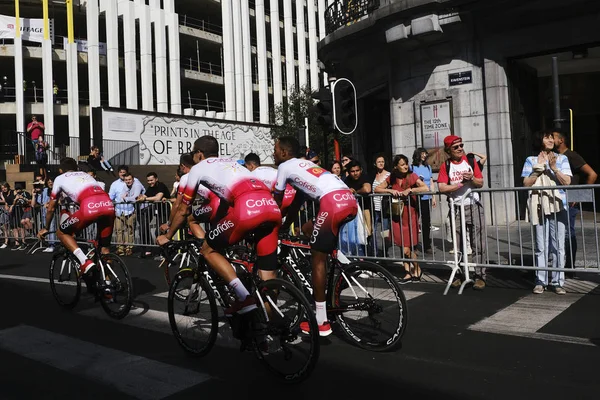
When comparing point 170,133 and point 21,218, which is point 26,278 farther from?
point 170,133

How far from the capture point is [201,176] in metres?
4.68

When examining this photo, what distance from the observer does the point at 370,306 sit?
4.68 metres

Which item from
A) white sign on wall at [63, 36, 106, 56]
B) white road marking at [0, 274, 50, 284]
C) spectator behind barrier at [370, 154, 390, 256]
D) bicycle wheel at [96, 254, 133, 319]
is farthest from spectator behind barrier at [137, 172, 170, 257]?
white sign on wall at [63, 36, 106, 56]

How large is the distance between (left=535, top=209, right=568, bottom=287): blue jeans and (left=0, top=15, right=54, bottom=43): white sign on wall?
3133cm

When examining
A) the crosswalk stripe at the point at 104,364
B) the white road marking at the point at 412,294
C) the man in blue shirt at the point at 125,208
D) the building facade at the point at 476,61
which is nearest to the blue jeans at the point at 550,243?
the white road marking at the point at 412,294

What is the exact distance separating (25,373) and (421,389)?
10.1 ft

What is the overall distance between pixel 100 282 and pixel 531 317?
15.1ft

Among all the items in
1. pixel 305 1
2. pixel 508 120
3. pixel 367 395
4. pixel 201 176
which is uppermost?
pixel 305 1

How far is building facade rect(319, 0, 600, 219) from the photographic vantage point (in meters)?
11.8

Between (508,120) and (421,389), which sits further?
(508,120)

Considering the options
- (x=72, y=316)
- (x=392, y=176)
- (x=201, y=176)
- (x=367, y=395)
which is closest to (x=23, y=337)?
(x=72, y=316)

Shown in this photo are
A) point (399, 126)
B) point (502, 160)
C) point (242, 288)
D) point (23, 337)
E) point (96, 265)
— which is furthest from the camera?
point (399, 126)

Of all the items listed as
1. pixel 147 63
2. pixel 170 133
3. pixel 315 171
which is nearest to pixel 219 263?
pixel 315 171

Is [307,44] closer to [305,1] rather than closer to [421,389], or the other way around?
[305,1]
